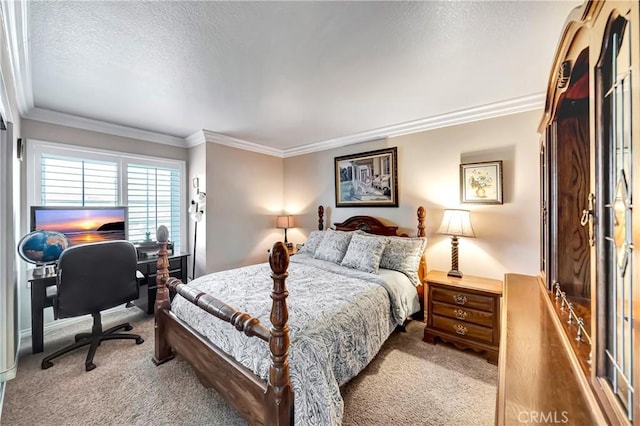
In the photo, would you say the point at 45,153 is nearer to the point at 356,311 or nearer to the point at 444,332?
the point at 356,311

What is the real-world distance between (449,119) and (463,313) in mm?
2118

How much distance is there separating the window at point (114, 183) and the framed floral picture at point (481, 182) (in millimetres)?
3979

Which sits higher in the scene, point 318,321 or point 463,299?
point 318,321

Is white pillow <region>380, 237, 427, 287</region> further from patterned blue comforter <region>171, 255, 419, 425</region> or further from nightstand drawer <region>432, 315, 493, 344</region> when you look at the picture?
nightstand drawer <region>432, 315, 493, 344</region>

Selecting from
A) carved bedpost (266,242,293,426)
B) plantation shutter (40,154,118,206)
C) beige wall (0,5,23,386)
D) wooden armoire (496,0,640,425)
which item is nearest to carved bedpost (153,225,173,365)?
Answer: beige wall (0,5,23,386)

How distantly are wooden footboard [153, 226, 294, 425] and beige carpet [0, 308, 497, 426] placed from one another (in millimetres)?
217

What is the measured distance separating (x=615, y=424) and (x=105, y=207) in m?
4.19

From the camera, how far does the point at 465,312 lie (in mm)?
2389

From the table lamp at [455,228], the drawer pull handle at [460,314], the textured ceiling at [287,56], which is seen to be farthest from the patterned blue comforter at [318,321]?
the textured ceiling at [287,56]

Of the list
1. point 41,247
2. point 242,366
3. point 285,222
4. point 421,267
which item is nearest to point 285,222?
point 285,222

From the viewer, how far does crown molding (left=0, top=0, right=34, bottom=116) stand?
136 centimetres

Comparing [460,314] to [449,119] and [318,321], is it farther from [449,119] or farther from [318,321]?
[449,119]

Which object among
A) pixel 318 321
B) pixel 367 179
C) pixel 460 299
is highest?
pixel 367 179

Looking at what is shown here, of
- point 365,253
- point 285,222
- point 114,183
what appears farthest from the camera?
point 285,222
